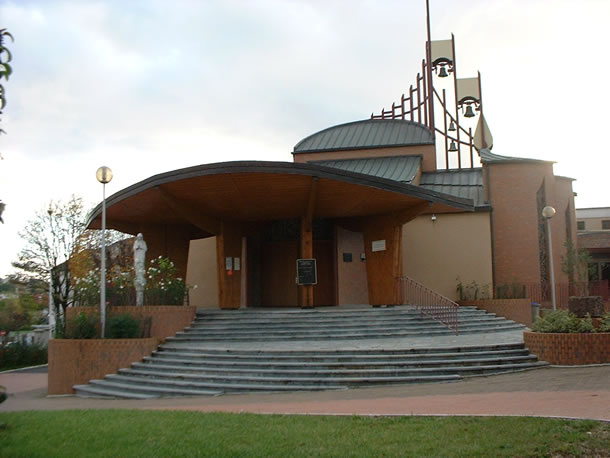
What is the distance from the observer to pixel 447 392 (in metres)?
10.2

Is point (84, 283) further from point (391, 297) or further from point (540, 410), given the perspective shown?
point (540, 410)

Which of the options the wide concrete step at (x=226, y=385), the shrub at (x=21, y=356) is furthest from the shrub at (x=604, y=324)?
the shrub at (x=21, y=356)

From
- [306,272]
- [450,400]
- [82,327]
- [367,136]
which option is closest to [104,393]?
[82,327]

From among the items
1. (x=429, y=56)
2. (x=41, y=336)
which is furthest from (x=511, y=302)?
(x=41, y=336)

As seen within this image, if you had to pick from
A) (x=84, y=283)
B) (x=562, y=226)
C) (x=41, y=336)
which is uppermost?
(x=562, y=226)

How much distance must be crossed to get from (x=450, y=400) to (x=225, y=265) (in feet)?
41.5

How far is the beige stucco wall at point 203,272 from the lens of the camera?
24.8 m

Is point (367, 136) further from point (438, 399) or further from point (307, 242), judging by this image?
point (438, 399)

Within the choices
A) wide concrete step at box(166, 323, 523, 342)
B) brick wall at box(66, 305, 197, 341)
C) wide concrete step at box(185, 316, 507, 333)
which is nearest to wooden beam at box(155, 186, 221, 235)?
brick wall at box(66, 305, 197, 341)

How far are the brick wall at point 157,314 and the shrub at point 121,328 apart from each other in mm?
524

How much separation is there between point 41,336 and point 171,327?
1318 cm

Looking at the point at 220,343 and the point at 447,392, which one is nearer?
the point at 447,392

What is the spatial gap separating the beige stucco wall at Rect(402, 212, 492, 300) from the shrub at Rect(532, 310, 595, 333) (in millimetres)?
9684

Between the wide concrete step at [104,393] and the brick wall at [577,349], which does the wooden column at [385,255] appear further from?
the wide concrete step at [104,393]
